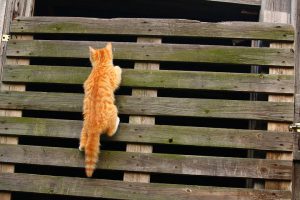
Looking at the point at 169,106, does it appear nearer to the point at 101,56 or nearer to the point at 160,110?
the point at 160,110

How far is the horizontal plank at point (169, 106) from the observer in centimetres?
496

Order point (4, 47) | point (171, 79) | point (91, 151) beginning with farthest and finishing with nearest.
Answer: point (4, 47), point (171, 79), point (91, 151)

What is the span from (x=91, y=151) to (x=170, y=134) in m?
0.87

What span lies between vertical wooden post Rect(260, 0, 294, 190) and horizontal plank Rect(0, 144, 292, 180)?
0.07m

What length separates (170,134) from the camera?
198 inches

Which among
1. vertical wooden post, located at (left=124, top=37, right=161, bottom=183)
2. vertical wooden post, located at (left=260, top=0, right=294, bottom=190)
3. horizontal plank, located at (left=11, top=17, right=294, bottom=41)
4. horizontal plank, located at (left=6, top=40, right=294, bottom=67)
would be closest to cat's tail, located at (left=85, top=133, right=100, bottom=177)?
vertical wooden post, located at (left=124, top=37, right=161, bottom=183)

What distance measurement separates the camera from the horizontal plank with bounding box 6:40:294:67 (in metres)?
5.16

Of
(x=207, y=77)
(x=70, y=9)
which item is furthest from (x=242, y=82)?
(x=70, y=9)

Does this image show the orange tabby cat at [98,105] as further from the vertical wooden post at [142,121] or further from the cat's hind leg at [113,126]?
the vertical wooden post at [142,121]

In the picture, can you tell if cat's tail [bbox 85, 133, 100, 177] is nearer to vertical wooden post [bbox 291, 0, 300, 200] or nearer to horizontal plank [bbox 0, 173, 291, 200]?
horizontal plank [bbox 0, 173, 291, 200]

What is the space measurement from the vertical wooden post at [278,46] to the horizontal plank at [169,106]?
8cm

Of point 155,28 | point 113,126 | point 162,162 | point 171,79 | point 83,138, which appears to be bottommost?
point 162,162

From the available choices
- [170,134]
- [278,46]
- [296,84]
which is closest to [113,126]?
[170,134]

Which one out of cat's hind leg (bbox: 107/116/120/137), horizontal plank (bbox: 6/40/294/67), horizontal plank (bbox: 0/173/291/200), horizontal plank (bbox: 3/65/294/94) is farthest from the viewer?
horizontal plank (bbox: 6/40/294/67)
